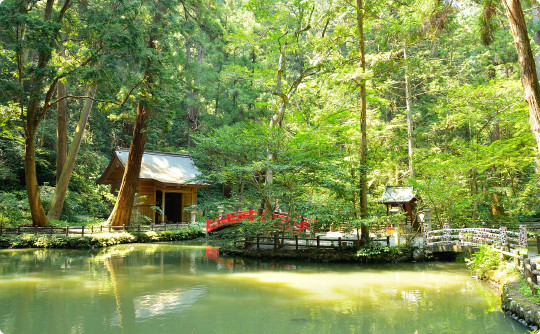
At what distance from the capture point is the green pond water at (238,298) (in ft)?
20.0

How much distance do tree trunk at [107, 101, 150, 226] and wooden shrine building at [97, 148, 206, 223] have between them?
9.36ft

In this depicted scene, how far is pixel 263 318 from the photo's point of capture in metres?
6.52

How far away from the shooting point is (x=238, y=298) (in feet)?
26.0

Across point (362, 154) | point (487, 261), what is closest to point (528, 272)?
point (487, 261)

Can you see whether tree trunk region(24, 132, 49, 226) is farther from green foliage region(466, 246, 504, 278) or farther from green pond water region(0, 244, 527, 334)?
green foliage region(466, 246, 504, 278)

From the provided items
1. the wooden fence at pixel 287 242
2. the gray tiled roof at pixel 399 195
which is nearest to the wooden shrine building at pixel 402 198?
the gray tiled roof at pixel 399 195

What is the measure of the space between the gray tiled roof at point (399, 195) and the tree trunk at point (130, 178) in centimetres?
1277

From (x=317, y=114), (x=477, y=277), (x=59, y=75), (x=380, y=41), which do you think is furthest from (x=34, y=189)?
(x=477, y=277)

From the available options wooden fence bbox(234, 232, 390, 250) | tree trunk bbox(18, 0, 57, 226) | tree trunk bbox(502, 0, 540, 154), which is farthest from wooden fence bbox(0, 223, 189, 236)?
tree trunk bbox(502, 0, 540, 154)

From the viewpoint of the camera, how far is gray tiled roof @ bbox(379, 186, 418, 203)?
61.5ft

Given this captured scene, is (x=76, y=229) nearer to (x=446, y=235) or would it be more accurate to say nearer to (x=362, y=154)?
(x=362, y=154)

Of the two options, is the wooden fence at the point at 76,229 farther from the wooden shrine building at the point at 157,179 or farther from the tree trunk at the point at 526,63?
the tree trunk at the point at 526,63

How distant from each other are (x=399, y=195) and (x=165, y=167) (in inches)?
587

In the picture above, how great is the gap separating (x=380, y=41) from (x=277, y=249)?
31.7ft
